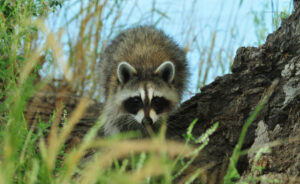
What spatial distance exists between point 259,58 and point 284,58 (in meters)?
0.27

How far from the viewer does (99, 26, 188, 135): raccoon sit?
14.0 feet

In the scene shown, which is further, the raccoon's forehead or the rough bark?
the raccoon's forehead

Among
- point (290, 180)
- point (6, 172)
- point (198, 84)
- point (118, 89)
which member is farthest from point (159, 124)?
point (6, 172)

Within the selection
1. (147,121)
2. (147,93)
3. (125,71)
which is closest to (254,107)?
(147,121)

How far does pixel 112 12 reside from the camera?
22.9ft

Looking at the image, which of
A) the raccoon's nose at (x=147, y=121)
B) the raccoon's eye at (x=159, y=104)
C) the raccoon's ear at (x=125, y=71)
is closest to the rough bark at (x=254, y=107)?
the raccoon's eye at (x=159, y=104)

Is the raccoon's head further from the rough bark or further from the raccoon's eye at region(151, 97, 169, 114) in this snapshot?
the rough bark

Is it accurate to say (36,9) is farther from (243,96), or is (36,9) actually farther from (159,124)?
(243,96)

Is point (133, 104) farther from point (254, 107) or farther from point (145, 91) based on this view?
point (254, 107)

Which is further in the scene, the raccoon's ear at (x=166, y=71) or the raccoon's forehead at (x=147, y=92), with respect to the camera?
the raccoon's ear at (x=166, y=71)

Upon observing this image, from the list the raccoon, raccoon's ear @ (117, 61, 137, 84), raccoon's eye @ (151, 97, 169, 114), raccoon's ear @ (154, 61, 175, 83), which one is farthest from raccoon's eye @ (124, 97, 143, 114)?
raccoon's ear @ (154, 61, 175, 83)

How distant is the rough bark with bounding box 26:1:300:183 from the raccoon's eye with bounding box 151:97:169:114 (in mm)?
206

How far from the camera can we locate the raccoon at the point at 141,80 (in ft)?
14.0

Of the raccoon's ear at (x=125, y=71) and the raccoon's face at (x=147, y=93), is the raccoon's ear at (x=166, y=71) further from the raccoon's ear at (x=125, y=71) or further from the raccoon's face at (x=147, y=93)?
the raccoon's ear at (x=125, y=71)
